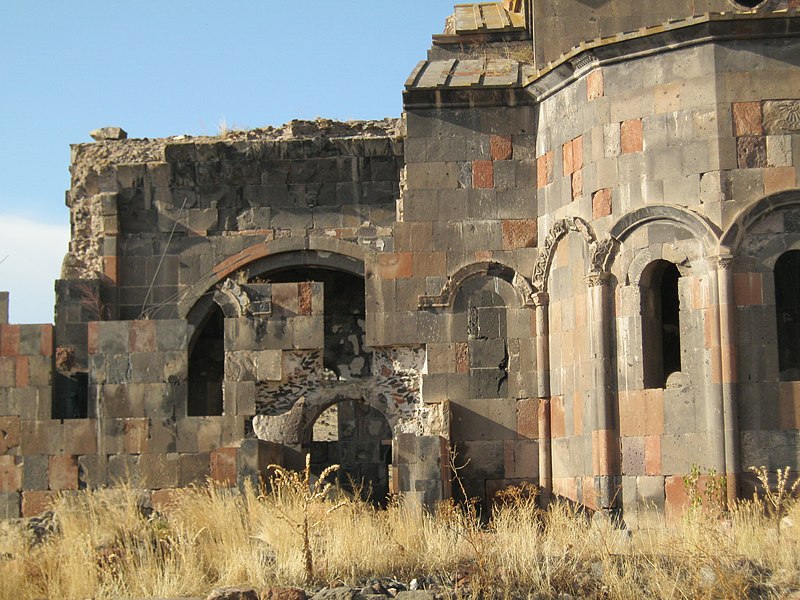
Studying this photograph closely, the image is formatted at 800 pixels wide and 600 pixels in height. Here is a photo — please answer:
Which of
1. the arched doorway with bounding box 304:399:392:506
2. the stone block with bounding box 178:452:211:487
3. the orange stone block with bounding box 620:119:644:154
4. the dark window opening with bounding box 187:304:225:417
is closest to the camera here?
the orange stone block with bounding box 620:119:644:154

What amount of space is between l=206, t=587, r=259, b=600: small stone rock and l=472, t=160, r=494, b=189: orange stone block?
5.99 meters

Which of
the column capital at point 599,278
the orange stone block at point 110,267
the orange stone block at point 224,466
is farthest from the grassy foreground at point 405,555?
the orange stone block at point 110,267

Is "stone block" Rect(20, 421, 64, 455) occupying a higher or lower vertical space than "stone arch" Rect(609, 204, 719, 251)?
lower

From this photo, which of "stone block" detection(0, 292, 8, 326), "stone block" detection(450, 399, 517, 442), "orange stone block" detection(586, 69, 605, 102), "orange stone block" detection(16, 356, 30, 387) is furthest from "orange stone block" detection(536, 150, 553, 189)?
"stone block" detection(0, 292, 8, 326)

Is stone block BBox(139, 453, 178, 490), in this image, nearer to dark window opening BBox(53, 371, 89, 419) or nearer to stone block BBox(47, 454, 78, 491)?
stone block BBox(47, 454, 78, 491)

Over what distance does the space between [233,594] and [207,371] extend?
8.55 meters

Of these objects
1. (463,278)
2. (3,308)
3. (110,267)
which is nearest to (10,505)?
(3,308)

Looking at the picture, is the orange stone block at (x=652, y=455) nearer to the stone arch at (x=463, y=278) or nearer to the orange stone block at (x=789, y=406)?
the orange stone block at (x=789, y=406)

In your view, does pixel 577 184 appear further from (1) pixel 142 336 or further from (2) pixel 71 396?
(2) pixel 71 396

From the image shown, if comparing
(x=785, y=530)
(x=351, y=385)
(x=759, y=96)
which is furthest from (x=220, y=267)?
(x=785, y=530)

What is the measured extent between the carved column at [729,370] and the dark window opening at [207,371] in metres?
7.71

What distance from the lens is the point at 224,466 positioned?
13.9 meters

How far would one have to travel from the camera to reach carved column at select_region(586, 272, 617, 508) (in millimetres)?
12633

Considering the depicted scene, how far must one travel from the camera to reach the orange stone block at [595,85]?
1316 cm
